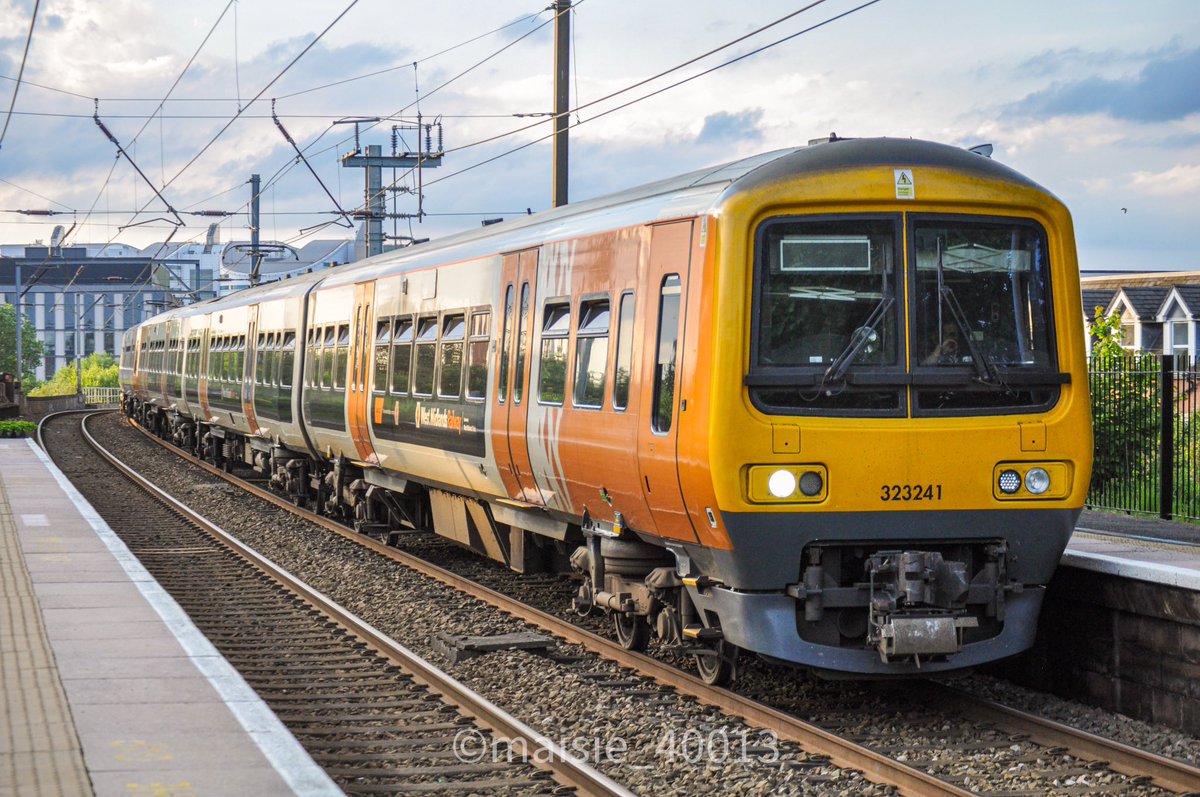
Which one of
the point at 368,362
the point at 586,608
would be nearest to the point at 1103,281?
the point at 368,362

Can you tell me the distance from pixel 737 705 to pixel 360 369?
8.69 m

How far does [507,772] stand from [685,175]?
13.1 feet

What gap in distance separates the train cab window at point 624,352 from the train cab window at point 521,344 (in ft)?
6.02

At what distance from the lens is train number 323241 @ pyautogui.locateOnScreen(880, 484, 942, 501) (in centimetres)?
786

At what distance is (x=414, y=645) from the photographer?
11031 mm

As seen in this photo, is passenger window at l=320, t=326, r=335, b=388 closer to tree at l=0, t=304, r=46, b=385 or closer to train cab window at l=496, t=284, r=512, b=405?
train cab window at l=496, t=284, r=512, b=405

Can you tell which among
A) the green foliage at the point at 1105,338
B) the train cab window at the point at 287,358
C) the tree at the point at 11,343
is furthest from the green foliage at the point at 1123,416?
the tree at the point at 11,343

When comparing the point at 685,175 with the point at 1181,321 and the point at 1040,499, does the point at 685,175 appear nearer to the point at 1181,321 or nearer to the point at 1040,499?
the point at 1040,499

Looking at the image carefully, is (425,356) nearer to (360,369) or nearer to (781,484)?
(360,369)

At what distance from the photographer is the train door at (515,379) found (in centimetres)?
1084

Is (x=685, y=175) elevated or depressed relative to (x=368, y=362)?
elevated

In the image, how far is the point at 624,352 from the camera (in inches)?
354

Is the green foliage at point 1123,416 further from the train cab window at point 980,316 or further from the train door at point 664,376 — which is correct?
the train door at point 664,376

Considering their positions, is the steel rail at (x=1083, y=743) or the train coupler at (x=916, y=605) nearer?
the steel rail at (x=1083, y=743)
